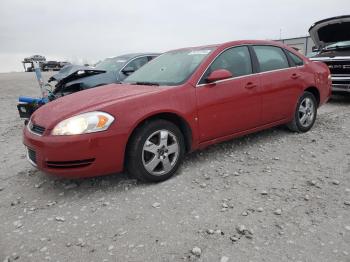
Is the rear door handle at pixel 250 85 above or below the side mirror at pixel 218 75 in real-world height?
below

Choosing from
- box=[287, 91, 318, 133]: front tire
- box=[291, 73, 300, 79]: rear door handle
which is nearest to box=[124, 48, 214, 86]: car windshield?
box=[291, 73, 300, 79]: rear door handle

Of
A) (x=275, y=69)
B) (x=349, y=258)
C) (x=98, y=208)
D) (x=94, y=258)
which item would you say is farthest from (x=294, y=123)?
(x=94, y=258)

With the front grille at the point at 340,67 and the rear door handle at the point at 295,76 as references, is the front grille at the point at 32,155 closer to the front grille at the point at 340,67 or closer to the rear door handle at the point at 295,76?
the rear door handle at the point at 295,76

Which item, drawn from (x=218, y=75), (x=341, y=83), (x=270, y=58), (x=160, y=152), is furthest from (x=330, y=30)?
(x=160, y=152)

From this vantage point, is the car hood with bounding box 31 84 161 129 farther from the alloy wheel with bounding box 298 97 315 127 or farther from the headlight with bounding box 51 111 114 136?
the alloy wheel with bounding box 298 97 315 127

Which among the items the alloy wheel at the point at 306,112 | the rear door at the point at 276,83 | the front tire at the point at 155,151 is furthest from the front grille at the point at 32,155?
the alloy wheel at the point at 306,112

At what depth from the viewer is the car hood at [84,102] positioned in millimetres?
3097

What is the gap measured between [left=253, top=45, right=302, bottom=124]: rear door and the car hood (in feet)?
5.39

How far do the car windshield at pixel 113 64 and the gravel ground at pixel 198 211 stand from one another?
3.34 m

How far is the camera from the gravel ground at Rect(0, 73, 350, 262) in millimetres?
2285

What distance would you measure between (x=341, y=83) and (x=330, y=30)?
1377 millimetres

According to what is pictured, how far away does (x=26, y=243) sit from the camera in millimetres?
2473

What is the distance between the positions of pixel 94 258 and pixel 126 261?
0.80 feet

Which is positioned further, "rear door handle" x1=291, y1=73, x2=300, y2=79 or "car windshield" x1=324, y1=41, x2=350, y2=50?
"car windshield" x1=324, y1=41, x2=350, y2=50
